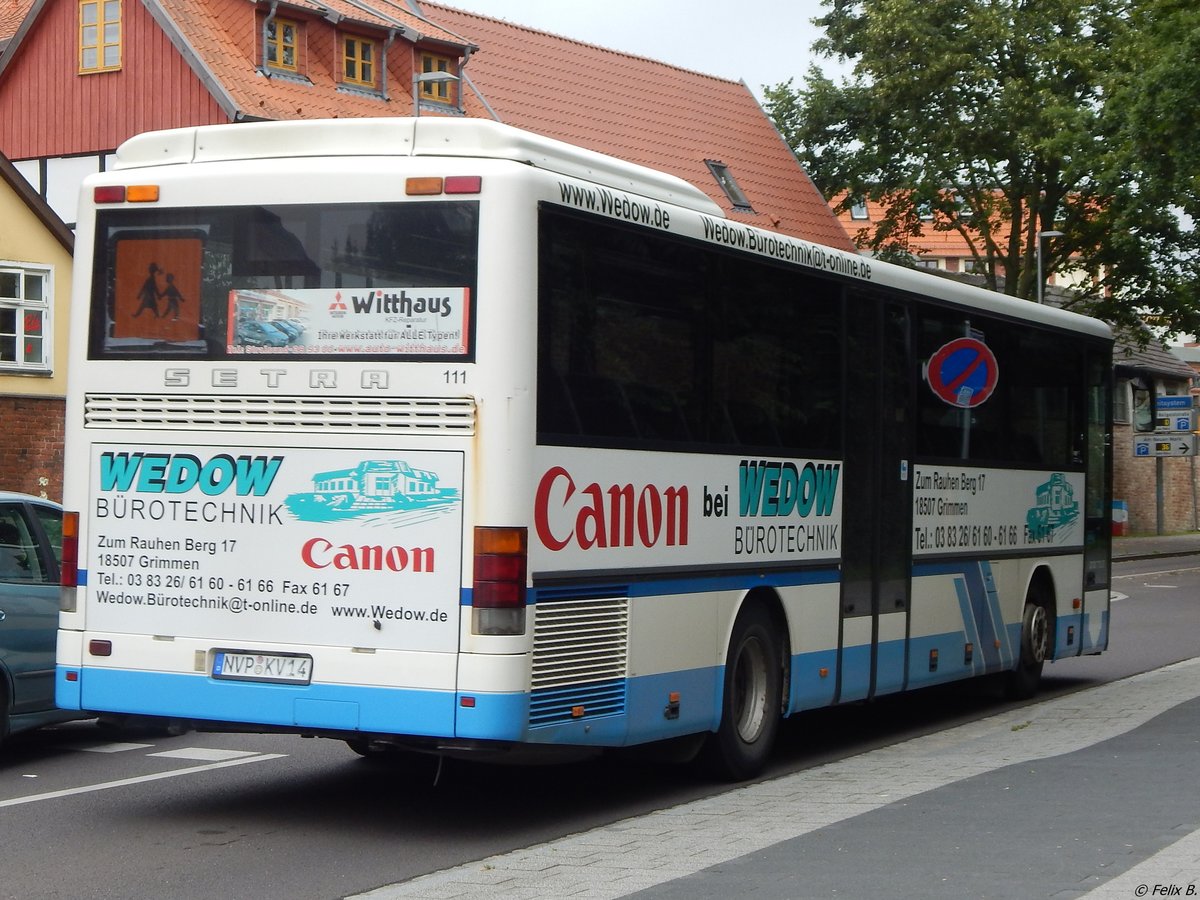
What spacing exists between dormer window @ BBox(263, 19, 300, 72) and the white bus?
2949 centimetres

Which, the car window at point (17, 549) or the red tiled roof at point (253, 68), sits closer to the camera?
the car window at point (17, 549)

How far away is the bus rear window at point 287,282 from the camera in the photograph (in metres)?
8.63

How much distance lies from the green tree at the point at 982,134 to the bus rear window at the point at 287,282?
3286 cm

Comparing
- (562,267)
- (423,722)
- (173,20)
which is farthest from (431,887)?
(173,20)

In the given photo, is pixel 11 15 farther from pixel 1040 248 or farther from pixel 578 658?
pixel 578 658

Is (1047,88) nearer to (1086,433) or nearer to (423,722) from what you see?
(1086,433)

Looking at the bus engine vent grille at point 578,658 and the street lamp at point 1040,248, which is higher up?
the street lamp at point 1040,248

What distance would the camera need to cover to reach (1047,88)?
4431cm

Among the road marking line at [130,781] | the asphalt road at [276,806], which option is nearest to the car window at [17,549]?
the asphalt road at [276,806]

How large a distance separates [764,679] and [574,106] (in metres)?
38.0

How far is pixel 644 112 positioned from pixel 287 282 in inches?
1648

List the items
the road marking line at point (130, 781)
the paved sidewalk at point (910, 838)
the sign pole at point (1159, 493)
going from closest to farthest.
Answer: the paved sidewalk at point (910, 838), the road marking line at point (130, 781), the sign pole at point (1159, 493)

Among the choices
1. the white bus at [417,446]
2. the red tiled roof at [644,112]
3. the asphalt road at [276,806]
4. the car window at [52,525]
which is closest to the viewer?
the asphalt road at [276,806]

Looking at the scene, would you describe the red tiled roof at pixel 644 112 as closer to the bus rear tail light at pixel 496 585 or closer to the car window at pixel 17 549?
the car window at pixel 17 549
